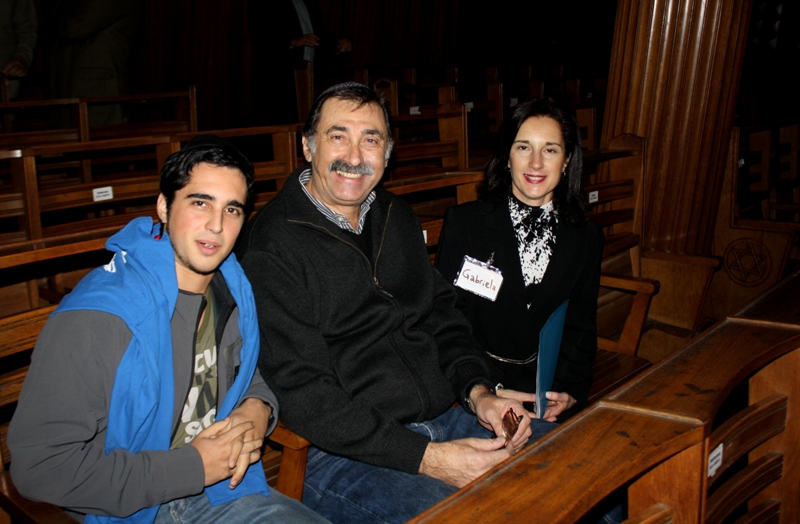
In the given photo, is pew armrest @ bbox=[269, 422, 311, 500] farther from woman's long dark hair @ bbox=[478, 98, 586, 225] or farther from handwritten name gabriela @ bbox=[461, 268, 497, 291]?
woman's long dark hair @ bbox=[478, 98, 586, 225]

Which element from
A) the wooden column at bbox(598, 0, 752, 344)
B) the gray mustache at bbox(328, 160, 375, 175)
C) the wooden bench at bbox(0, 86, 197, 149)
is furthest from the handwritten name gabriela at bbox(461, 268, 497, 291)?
the wooden bench at bbox(0, 86, 197, 149)

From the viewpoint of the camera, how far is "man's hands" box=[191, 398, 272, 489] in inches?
49.0

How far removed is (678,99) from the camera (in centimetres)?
344

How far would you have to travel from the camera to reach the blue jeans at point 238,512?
132 centimetres

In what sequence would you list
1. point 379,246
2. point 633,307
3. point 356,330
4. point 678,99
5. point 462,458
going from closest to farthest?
point 462,458, point 356,330, point 379,246, point 633,307, point 678,99

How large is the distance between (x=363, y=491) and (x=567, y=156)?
1.19 m

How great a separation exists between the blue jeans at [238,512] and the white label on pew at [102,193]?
60.6 inches

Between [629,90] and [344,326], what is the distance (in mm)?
2589

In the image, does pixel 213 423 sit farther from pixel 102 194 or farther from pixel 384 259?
pixel 102 194

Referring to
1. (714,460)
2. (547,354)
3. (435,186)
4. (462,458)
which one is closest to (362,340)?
(462,458)

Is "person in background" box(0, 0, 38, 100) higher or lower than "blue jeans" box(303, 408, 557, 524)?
higher

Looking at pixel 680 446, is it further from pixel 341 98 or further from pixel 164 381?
pixel 341 98

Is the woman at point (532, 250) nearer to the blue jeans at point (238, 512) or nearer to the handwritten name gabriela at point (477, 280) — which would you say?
the handwritten name gabriela at point (477, 280)

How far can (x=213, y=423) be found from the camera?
1307 millimetres
